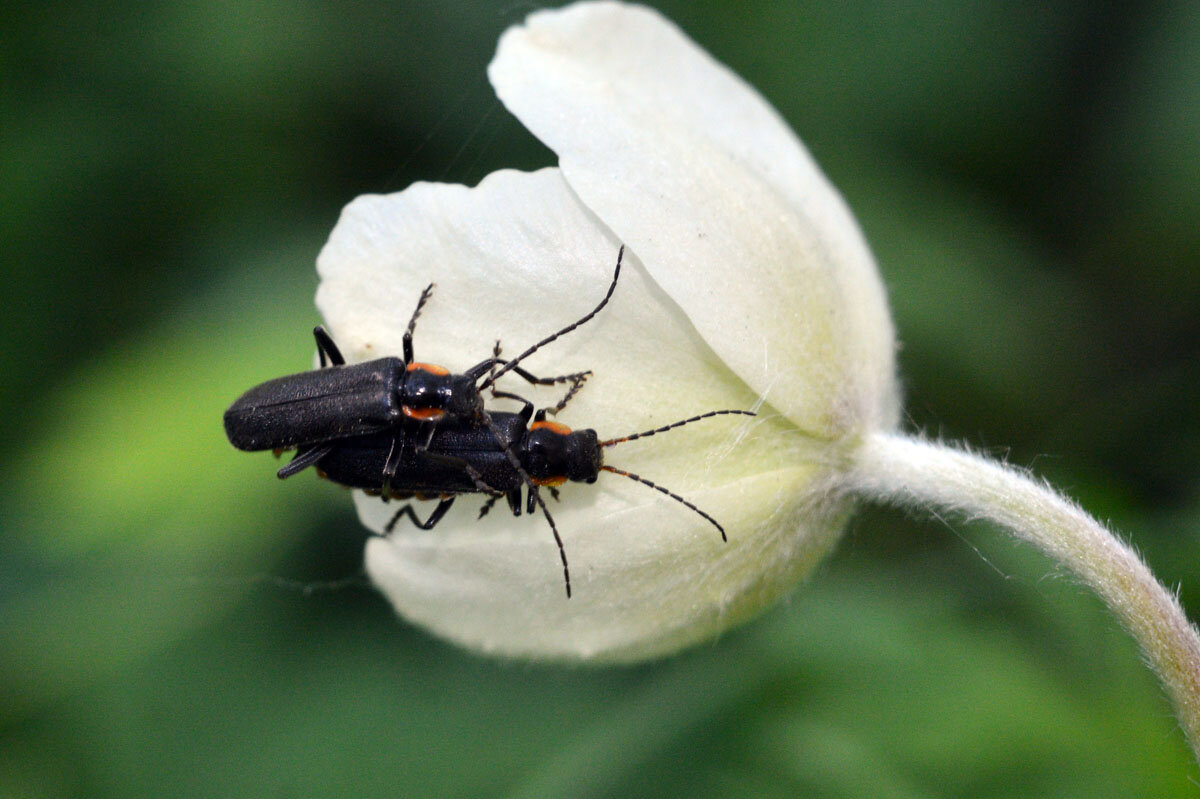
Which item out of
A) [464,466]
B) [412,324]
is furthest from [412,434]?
[412,324]

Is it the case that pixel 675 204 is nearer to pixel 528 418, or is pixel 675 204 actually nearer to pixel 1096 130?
pixel 528 418

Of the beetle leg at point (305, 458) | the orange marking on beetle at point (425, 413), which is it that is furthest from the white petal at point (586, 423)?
the beetle leg at point (305, 458)

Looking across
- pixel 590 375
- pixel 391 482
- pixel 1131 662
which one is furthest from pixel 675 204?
pixel 1131 662

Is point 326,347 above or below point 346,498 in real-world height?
above

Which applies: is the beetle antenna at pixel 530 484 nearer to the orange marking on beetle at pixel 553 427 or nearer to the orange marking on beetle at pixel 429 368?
the orange marking on beetle at pixel 553 427

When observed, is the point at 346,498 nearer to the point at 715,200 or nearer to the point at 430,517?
the point at 430,517

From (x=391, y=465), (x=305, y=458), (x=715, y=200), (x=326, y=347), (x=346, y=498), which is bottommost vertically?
(x=346, y=498)
